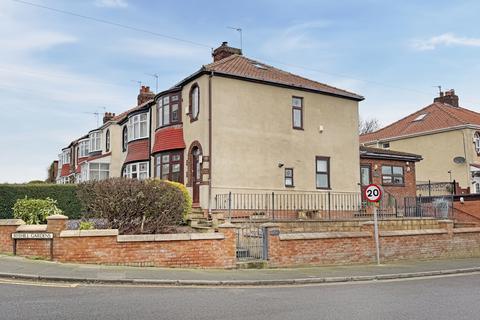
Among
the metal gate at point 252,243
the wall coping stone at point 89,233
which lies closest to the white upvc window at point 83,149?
the metal gate at point 252,243

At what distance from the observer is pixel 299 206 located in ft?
76.6

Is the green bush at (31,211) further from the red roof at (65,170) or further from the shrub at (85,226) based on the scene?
the red roof at (65,170)

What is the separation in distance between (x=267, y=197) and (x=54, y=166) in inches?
1684

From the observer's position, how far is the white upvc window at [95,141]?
37.7 metres

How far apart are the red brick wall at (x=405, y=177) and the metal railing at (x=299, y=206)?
2027 mm

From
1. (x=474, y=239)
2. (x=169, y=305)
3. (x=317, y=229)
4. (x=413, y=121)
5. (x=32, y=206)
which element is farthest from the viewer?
(x=413, y=121)

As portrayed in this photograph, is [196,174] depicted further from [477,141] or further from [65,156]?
[65,156]

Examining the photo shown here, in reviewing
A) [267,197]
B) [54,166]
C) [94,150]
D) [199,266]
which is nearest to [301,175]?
[267,197]

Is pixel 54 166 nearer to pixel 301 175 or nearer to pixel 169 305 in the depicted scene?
pixel 301 175

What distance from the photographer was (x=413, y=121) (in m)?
41.7

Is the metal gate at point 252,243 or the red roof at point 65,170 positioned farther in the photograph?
the red roof at point 65,170

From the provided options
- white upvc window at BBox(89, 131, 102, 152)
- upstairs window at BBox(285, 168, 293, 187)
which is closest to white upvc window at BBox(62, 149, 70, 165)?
white upvc window at BBox(89, 131, 102, 152)

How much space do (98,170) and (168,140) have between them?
39.4ft

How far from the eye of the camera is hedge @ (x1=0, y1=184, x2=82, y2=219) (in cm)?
1864
